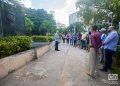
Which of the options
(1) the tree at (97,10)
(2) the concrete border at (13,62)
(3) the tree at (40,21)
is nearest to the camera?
(2) the concrete border at (13,62)

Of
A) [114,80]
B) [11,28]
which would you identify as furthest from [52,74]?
[11,28]

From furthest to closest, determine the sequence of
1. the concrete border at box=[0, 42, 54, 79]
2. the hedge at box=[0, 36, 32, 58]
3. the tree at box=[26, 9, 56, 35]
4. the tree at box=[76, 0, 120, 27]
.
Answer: the tree at box=[26, 9, 56, 35] → the tree at box=[76, 0, 120, 27] → the hedge at box=[0, 36, 32, 58] → the concrete border at box=[0, 42, 54, 79]

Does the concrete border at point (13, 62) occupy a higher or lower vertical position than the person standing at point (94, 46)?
lower

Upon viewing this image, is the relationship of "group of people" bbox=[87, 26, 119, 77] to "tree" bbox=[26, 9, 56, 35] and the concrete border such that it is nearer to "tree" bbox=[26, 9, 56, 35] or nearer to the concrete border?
the concrete border

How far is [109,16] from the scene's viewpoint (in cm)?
1859

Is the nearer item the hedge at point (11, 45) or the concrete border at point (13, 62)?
the concrete border at point (13, 62)

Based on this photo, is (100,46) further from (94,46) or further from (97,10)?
(97,10)

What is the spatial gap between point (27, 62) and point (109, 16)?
9.73 metres

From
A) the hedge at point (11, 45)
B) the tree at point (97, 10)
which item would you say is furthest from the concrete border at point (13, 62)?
the tree at point (97, 10)

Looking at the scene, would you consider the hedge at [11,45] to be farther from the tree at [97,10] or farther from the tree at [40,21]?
the tree at [40,21]

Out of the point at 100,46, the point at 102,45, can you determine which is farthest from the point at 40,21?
the point at 100,46

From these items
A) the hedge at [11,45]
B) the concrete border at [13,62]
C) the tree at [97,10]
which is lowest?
the concrete border at [13,62]

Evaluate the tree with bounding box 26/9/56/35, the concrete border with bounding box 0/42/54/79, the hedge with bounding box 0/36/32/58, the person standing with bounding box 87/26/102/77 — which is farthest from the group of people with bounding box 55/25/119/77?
the tree with bounding box 26/9/56/35

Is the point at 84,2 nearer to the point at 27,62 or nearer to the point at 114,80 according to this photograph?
the point at 27,62
